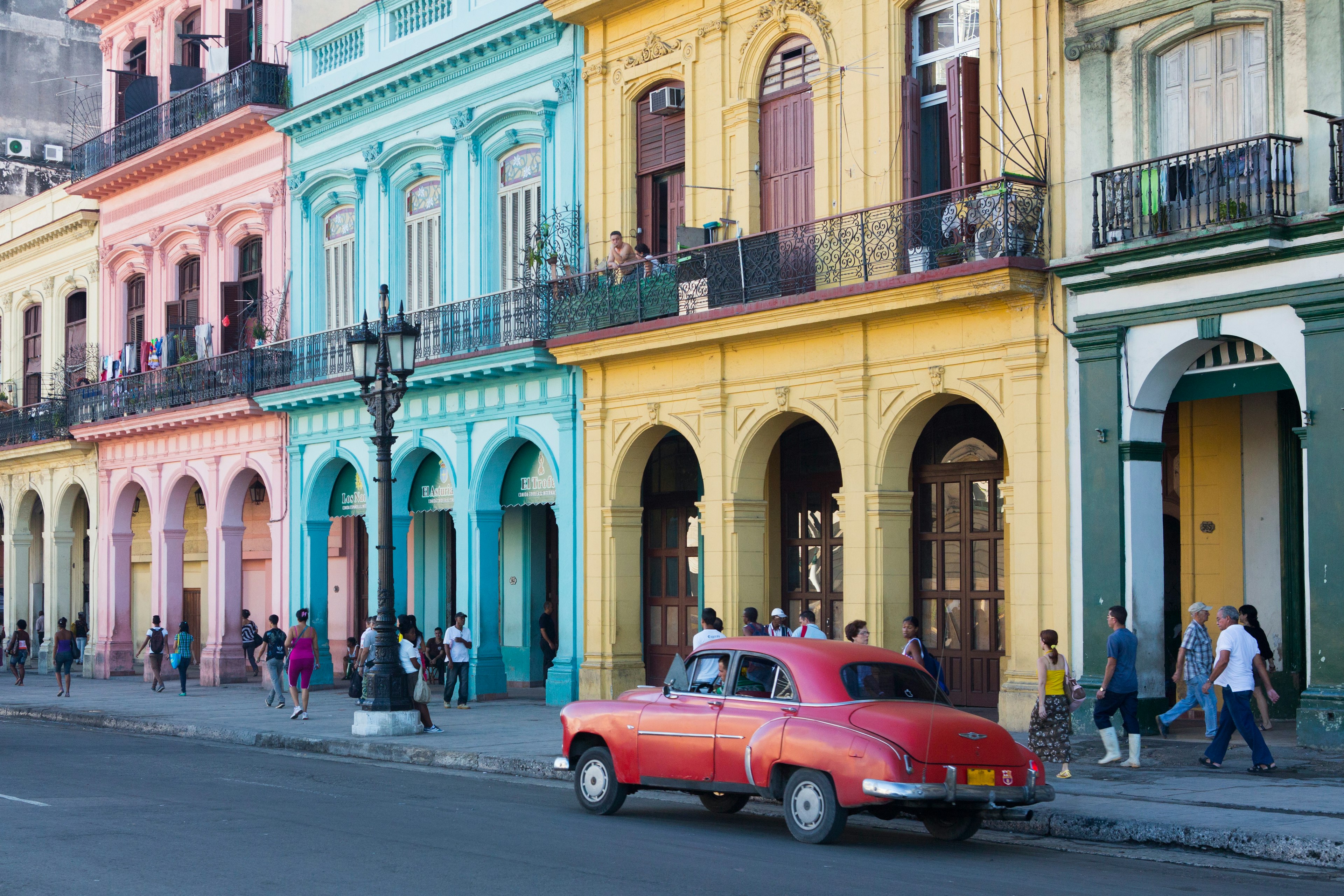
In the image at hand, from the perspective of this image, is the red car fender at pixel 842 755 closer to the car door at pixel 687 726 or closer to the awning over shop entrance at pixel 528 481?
the car door at pixel 687 726

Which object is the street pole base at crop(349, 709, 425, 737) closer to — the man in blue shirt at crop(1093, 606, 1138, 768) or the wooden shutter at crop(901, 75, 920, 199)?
the man in blue shirt at crop(1093, 606, 1138, 768)

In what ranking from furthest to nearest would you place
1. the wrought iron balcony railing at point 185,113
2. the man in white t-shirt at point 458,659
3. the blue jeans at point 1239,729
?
the wrought iron balcony railing at point 185,113 → the man in white t-shirt at point 458,659 → the blue jeans at point 1239,729

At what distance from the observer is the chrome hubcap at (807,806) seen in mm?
10828

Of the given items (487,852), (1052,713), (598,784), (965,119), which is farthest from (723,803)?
(965,119)

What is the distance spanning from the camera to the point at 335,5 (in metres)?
30.2

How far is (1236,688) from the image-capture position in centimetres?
1380

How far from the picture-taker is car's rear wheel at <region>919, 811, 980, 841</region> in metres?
11.3

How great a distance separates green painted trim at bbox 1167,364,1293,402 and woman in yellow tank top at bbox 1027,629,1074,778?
3.94m

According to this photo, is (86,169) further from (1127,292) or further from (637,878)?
(637,878)

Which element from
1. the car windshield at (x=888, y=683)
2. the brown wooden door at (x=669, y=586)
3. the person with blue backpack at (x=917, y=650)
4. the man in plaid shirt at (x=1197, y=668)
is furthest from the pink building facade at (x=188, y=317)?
the car windshield at (x=888, y=683)

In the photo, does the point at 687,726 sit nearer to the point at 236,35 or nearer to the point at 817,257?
the point at 817,257

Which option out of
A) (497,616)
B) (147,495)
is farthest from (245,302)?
(497,616)

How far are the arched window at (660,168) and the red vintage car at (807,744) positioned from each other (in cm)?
1129

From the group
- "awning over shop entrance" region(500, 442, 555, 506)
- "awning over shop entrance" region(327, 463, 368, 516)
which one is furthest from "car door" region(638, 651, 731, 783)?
"awning over shop entrance" region(327, 463, 368, 516)
